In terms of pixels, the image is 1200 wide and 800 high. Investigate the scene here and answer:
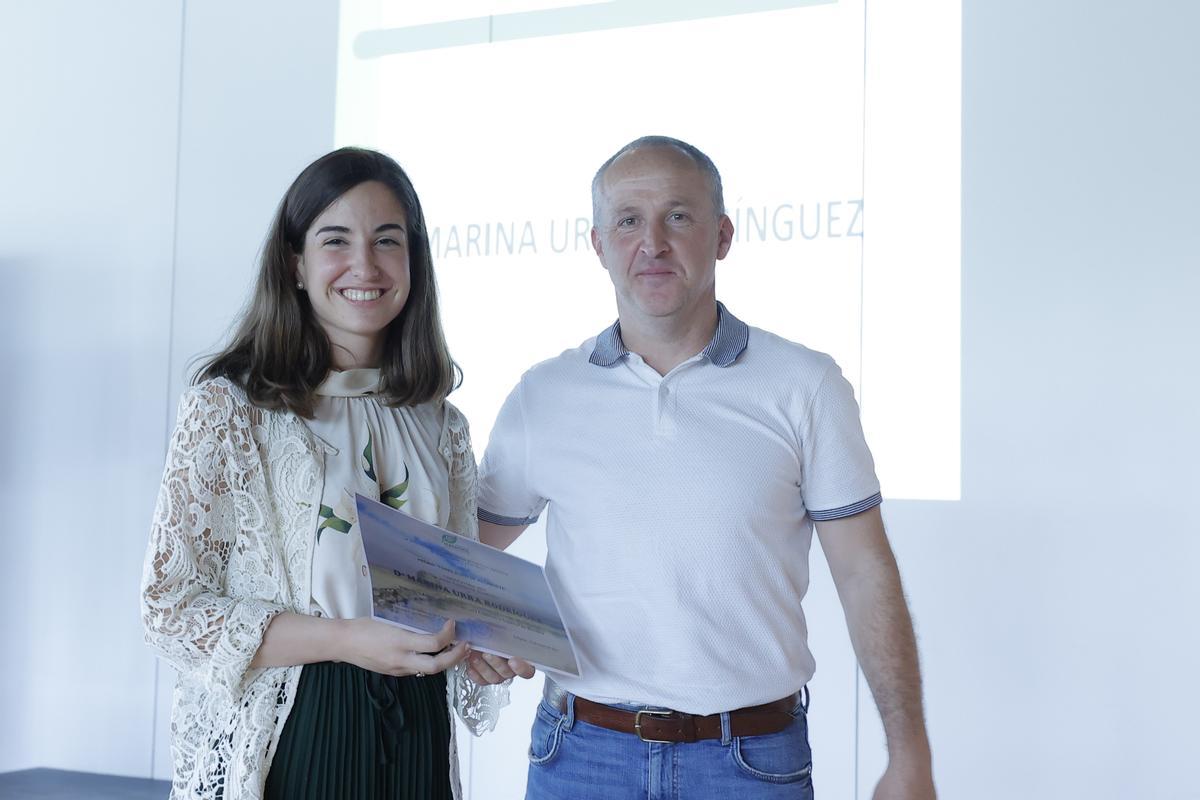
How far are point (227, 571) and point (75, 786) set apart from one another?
359cm

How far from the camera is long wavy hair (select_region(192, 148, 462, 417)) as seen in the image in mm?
1588

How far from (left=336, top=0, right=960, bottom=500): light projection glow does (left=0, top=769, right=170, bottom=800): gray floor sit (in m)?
1.99

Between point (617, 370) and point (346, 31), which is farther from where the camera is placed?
point (346, 31)

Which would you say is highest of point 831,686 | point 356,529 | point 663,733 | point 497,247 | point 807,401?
point 497,247

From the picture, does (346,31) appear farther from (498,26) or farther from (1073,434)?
(1073,434)

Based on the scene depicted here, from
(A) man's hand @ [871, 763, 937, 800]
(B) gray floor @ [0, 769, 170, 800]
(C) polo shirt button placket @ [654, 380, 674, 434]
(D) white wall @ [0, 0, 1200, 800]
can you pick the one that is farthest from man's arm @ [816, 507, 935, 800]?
(B) gray floor @ [0, 769, 170, 800]

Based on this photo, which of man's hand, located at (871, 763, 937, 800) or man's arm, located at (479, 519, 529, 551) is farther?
man's arm, located at (479, 519, 529, 551)

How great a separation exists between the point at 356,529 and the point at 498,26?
2.99 meters

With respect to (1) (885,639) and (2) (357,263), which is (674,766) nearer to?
(1) (885,639)

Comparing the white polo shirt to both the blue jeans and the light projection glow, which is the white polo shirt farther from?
the light projection glow

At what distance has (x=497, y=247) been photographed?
13.3 feet

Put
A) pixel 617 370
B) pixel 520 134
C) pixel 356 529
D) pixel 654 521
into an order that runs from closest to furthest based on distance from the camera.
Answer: pixel 356 529 < pixel 654 521 < pixel 617 370 < pixel 520 134

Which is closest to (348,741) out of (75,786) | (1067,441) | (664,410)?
(664,410)

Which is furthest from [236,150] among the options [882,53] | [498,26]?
[882,53]
